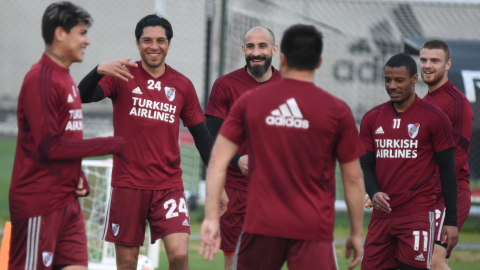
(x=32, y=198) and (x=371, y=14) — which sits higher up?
(x=371, y=14)

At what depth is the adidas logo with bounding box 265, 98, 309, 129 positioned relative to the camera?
3.19m

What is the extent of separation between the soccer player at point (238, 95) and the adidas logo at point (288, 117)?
82.2 inches

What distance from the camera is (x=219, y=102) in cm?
538

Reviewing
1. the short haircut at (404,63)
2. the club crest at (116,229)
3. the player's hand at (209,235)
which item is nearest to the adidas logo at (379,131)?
the short haircut at (404,63)

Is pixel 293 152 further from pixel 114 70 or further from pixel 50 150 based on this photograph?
pixel 114 70

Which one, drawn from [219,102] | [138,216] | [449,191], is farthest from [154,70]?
[449,191]

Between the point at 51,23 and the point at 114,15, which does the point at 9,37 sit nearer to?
the point at 114,15

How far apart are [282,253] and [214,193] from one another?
1.76ft

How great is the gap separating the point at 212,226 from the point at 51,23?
164 cm

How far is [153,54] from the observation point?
4801 mm

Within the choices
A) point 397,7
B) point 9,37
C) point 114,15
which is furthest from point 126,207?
point 9,37

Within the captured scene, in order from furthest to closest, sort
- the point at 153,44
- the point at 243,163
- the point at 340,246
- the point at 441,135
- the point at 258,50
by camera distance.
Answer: the point at 340,246 < the point at 258,50 < the point at 243,163 < the point at 153,44 < the point at 441,135

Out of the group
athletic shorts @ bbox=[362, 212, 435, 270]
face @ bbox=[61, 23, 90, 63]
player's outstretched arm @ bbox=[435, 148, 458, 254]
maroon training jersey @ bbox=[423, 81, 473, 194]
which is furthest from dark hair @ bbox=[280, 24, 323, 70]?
maroon training jersey @ bbox=[423, 81, 473, 194]

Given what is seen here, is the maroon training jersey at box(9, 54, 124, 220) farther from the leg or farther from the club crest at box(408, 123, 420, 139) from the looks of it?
the club crest at box(408, 123, 420, 139)
